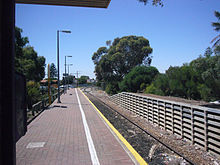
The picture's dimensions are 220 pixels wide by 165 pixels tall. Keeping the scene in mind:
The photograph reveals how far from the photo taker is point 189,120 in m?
7.12

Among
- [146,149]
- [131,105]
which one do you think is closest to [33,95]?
[131,105]

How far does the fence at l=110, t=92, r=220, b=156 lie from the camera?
5879 millimetres

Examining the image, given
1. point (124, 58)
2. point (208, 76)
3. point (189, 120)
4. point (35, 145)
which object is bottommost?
point (35, 145)

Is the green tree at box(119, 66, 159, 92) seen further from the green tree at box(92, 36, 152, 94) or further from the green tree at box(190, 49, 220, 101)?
the green tree at box(92, 36, 152, 94)

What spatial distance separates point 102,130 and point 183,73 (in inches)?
566

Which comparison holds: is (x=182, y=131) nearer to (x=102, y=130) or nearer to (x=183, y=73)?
(x=102, y=130)

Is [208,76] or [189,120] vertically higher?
[208,76]

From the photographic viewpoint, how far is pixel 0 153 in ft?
7.18

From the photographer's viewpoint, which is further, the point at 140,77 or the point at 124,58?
the point at 124,58

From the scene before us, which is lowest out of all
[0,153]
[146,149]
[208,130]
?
[146,149]

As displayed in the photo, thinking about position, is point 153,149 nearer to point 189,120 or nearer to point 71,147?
point 189,120

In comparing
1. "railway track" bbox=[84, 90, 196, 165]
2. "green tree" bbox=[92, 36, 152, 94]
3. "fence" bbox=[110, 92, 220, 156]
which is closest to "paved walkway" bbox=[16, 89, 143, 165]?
"railway track" bbox=[84, 90, 196, 165]

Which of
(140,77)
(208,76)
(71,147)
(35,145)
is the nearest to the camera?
(71,147)

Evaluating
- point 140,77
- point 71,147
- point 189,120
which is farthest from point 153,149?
point 140,77
